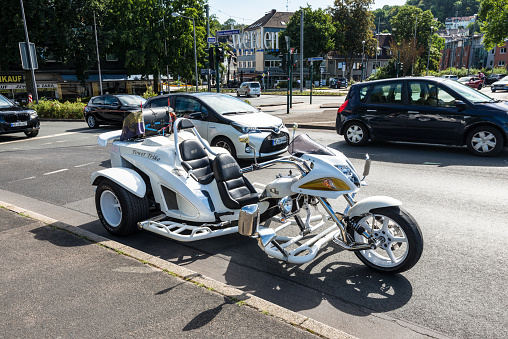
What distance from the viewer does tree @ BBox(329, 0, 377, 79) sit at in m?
74.8

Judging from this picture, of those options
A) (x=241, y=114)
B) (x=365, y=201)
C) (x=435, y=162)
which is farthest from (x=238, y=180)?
(x=435, y=162)

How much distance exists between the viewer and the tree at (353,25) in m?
74.8

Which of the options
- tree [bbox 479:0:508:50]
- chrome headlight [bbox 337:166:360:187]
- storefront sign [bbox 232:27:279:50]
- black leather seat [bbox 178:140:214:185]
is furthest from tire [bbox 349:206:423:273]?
storefront sign [bbox 232:27:279:50]

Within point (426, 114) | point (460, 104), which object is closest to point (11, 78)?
point (426, 114)

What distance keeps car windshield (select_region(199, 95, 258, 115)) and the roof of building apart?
78829mm

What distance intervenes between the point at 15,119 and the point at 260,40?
76.6 metres

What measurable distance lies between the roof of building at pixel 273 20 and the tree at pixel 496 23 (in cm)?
5366

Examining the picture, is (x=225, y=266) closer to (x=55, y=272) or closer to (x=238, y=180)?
(x=238, y=180)

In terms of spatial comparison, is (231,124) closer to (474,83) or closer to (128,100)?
(128,100)

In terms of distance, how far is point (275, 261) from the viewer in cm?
416

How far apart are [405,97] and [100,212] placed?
789 cm

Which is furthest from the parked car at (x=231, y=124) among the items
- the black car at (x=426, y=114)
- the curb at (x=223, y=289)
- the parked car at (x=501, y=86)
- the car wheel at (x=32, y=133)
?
the parked car at (x=501, y=86)

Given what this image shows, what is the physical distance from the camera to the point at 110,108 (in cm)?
1736

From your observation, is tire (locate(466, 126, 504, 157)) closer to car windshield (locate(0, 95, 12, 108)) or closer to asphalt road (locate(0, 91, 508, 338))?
asphalt road (locate(0, 91, 508, 338))
